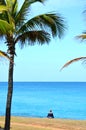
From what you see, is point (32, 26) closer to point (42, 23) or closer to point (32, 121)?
point (42, 23)

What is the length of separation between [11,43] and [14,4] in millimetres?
1750

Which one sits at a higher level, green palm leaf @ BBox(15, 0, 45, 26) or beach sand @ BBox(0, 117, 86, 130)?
green palm leaf @ BBox(15, 0, 45, 26)

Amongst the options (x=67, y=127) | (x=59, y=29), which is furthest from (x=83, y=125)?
(x=59, y=29)

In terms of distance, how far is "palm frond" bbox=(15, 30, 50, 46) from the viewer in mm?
24688

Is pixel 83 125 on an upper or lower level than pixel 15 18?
lower

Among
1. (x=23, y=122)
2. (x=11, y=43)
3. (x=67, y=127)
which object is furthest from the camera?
(x=23, y=122)

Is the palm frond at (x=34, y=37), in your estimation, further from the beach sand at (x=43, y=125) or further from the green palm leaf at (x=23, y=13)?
the beach sand at (x=43, y=125)

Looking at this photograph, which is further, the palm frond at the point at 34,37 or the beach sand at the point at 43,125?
the beach sand at the point at 43,125

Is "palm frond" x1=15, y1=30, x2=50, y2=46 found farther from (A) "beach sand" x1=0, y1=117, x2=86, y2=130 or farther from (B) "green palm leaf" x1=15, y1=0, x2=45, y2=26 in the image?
(A) "beach sand" x1=0, y1=117, x2=86, y2=130

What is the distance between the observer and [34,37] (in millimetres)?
24922

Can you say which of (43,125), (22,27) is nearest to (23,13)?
(22,27)

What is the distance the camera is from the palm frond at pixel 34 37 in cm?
2469

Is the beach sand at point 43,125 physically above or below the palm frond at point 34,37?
below

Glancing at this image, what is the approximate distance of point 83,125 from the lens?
29609 mm
